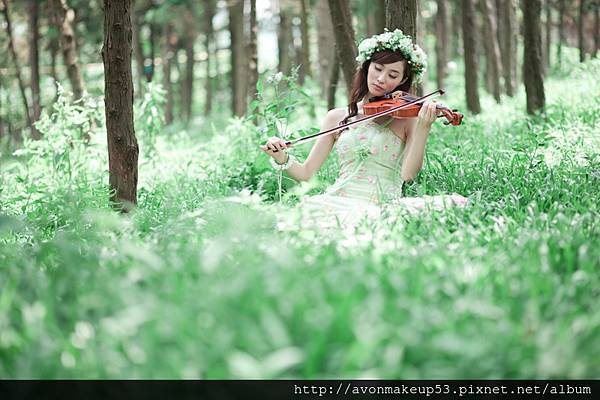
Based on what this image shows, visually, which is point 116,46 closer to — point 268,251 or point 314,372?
point 268,251

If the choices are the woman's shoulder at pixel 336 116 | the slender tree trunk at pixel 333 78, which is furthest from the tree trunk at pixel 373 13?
the woman's shoulder at pixel 336 116

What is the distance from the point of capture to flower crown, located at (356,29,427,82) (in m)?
4.89

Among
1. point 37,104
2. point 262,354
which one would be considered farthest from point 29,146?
point 37,104

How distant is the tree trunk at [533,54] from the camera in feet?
28.5

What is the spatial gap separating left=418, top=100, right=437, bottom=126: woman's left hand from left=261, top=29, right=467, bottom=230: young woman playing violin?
88 millimetres

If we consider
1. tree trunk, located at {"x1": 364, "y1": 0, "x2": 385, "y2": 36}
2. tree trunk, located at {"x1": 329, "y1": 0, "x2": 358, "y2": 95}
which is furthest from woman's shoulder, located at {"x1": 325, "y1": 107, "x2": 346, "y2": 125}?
tree trunk, located at {"x1": 364, "y1": 0, "x2": 385, "y2": 36}

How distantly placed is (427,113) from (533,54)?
4.97 m

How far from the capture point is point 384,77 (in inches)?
189

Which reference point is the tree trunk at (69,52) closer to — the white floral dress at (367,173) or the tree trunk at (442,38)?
the white floral dress at (367,173)

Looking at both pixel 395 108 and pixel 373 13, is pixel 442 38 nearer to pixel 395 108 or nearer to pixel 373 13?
pixel 373 13

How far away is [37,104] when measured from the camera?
1320cm

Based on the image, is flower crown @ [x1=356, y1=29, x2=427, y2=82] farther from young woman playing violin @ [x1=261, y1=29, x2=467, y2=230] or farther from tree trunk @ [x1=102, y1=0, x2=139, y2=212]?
tree trunk @ [x1=102, y1=0, x2=139, y2=212]

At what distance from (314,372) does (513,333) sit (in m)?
0.72

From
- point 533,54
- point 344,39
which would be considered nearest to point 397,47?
point 344,39
